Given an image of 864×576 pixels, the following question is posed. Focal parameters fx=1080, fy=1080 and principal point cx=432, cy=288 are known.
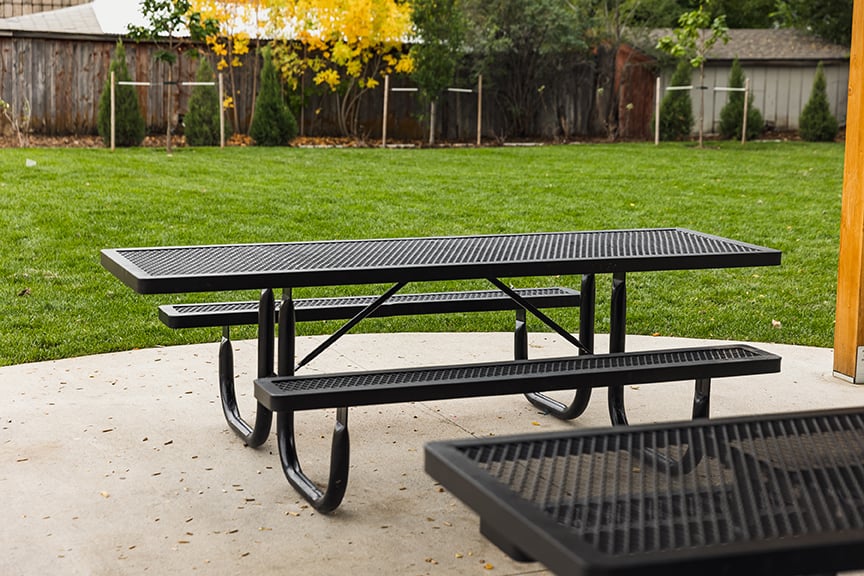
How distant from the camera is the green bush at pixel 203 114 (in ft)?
55.0

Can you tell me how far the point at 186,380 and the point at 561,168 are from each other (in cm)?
1026

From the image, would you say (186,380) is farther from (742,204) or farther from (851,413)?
(742,204)

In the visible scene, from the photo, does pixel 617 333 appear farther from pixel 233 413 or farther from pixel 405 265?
pixel 233 413

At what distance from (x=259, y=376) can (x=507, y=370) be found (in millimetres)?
895

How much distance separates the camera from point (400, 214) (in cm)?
1068

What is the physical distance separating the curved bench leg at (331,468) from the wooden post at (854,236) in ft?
9.03

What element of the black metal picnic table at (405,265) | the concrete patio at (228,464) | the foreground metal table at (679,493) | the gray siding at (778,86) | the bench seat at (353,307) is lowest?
the concrete patio at (228,464)

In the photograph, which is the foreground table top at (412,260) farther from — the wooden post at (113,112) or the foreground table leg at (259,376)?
the wooden post at (113,112)

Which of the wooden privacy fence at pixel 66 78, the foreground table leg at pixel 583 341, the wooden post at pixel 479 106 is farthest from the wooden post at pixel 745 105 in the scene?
the foreground table leg at pixel 583 341

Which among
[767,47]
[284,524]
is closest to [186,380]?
[284,524]

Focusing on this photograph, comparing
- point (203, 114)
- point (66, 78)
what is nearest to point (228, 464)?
point (203, 114)

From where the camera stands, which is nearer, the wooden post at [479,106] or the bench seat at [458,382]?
the bench seat at [458,382]

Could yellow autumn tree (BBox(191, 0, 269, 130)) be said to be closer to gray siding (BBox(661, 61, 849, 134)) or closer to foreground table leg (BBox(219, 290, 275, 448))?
gray siding (BBox(661, 61, 849, 134))

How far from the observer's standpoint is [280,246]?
430cm
